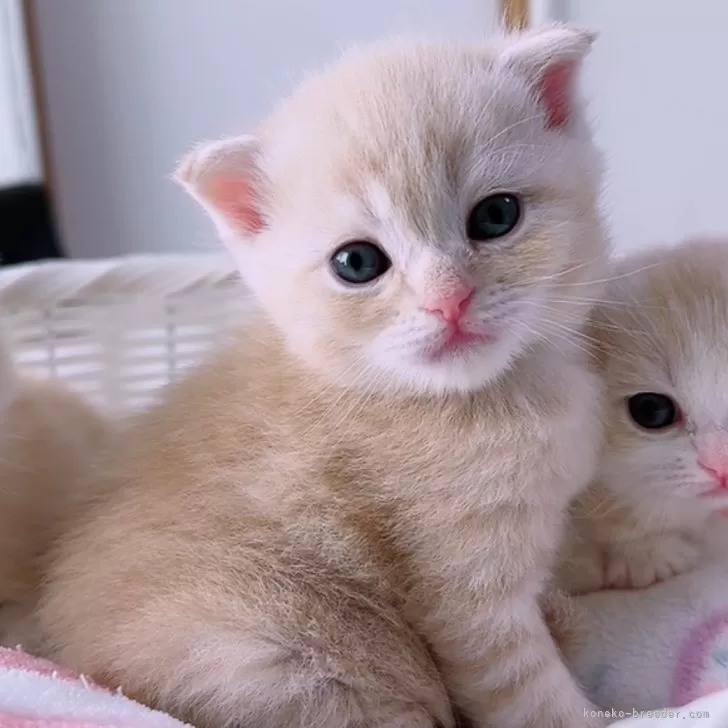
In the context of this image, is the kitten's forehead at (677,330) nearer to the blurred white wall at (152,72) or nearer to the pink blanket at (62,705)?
the pink blanket at (62,705)

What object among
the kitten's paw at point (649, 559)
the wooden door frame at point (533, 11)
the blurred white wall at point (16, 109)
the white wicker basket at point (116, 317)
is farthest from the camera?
the blurred white wall at point (16, 109)

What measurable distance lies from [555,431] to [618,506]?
20 centimetres

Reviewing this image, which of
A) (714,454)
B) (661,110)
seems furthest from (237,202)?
(661,110)

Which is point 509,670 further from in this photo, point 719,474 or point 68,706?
point 68,706

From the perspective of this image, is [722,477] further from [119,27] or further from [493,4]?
[119,27]

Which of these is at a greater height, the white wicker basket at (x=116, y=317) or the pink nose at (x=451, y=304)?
the pink nose at (x=451, y=304)

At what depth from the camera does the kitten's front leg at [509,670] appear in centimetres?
103

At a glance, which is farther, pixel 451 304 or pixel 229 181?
pixel 229 181

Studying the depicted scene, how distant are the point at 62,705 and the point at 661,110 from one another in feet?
5.44

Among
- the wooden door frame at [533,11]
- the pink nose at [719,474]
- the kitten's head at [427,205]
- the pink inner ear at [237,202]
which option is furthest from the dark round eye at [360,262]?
the wooden door frame at [533,11]

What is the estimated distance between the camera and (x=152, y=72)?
2.56 m

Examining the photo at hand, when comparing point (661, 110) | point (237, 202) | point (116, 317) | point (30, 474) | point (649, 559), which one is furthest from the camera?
point (661, 110)

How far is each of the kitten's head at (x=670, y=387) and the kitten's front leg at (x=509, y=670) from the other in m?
0.23

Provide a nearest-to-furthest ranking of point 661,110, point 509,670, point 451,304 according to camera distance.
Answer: point 451,304
point 509,670
point 661,110
